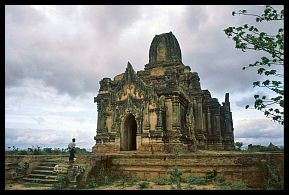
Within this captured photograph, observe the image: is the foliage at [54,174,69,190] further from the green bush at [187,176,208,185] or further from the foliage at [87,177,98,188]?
the green bush at [187,176,208,185]

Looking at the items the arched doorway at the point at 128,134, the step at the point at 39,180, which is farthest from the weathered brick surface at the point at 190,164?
the arched doorway at the point at 128,134

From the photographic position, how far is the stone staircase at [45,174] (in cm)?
1218

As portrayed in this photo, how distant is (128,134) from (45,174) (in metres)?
7.96

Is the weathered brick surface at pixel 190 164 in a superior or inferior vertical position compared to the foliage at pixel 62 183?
superior

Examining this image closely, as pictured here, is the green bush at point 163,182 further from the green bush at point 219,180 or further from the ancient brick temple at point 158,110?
the ancient brick temple at point 158,110

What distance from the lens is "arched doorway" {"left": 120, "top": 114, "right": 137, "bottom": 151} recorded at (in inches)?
759

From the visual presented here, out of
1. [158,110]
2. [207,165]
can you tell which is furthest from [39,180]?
[158,110]

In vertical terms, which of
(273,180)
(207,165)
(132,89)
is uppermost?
(132,89)

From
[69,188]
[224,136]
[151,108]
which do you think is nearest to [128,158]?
[69,188]

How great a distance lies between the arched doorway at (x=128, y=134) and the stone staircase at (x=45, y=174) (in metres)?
5.86

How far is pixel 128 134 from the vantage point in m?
20.0

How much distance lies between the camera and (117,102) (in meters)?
19.7

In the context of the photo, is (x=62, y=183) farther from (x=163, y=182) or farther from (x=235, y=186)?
(x=235, y=186)
